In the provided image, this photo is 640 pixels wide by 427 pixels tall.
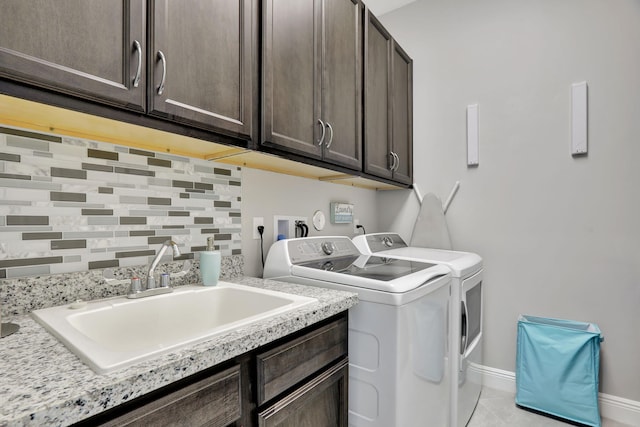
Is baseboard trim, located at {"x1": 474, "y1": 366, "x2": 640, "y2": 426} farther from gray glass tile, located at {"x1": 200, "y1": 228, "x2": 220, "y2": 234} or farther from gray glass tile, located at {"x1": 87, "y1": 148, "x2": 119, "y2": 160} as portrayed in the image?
gray glass tile, located at {"x1": 87, "y1": 148, "x2": 119, "y2": 160}

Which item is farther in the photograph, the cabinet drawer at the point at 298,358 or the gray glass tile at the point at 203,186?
the gray glass tile at the point at 203,186

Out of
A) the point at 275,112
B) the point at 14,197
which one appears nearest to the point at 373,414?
the point at 275,112

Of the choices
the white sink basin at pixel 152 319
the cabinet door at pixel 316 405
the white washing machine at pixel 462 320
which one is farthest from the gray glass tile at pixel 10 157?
the white washing machine at pixel 462 320

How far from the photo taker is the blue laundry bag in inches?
70.7

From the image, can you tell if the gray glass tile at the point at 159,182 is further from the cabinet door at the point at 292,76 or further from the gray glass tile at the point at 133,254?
the cabinet door at the point at 292,76


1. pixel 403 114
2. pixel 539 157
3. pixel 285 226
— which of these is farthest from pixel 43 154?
pixel 539 157

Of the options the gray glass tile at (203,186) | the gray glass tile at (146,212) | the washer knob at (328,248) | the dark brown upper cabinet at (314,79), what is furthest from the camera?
the washer knob at (328,248)

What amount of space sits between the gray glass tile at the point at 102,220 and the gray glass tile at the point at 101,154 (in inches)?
8.0

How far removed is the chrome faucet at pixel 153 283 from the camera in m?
1.06

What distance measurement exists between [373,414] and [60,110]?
1.34m

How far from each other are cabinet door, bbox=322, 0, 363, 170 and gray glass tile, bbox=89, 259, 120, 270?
3.13 ft

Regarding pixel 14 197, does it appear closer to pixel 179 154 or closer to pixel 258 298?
pixel 179 154

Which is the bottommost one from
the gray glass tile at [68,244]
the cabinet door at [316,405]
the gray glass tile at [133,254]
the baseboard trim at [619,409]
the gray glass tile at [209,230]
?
the baseboard trim at [619,409]

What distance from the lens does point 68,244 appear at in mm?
1007
